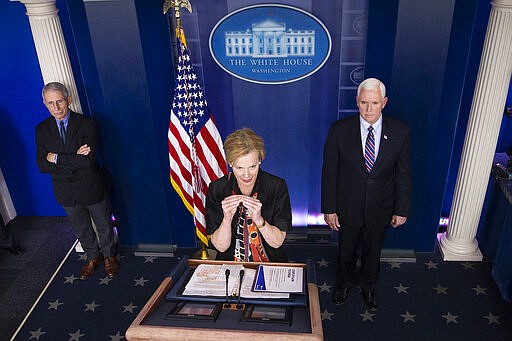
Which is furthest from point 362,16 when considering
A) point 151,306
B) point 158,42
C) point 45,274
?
point 45,274

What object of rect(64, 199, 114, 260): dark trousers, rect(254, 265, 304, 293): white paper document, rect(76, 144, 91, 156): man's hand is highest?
rect(76, 144, 91, 156): man's hand

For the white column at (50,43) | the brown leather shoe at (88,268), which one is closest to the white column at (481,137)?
the brown leather shoe at (88,268)

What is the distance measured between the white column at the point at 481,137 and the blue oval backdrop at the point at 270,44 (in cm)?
131

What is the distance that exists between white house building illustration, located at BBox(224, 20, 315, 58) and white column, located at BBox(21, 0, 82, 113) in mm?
1468

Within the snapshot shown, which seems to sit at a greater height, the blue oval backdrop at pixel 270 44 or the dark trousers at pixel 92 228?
the blue oval backdrop at pixel 270 44

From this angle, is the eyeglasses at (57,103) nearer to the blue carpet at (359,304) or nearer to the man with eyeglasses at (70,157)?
the man with eyeglasses at (70,157)

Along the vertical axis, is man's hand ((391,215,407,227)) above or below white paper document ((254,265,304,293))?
below

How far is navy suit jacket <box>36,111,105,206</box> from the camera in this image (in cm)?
410

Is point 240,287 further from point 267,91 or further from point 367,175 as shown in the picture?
point 267,91

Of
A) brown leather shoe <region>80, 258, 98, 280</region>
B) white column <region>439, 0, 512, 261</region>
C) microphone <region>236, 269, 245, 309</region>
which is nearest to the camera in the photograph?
microphone <region>236, 269, 245, 309</region>

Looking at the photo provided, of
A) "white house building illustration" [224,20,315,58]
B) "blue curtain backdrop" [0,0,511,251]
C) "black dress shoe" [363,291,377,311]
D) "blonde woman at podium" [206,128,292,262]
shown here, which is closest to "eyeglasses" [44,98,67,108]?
"blue curtain backdrop" [0,0,511,251]

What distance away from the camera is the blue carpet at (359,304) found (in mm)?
3949

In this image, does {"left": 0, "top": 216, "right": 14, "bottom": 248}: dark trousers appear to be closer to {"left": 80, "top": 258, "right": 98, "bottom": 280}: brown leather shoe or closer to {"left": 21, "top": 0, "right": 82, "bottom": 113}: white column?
{"left": 80, "top": 258, "right": 98, "bottom": 280}: brown leather shoe

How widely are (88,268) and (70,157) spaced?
49.5 inches
